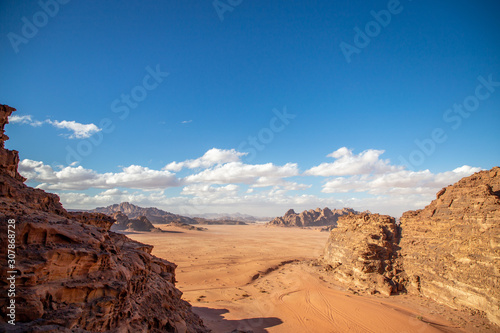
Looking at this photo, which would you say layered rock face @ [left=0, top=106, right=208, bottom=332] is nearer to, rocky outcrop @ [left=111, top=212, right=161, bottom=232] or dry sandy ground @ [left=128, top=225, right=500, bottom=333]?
dry sandy ground @ [left=128, top=225, right=500, bottom=333]

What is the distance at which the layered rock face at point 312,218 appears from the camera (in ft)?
401

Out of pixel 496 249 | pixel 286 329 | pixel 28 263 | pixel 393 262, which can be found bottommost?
pixel 286 329

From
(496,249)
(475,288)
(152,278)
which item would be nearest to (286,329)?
(152,278)

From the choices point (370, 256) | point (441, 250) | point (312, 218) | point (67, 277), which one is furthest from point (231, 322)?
point (312, 218)

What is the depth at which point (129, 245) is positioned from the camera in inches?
436

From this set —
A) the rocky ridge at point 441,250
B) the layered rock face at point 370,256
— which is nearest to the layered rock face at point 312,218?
the layered rock face at point 370,256

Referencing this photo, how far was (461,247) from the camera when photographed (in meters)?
14.7

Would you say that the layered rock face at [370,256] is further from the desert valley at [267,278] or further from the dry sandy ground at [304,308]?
the dry sandy ground at [304,308]

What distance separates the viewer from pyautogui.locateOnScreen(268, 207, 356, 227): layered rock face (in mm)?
122213

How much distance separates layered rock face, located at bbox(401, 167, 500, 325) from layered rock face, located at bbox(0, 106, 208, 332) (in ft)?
53.5

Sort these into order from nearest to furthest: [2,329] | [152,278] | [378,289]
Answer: [2,329]
[152,278]
[378,289]

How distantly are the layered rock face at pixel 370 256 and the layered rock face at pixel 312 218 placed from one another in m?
102

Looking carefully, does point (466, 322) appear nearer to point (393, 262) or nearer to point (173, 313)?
point (393, 262)

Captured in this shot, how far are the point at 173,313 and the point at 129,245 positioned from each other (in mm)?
3874
